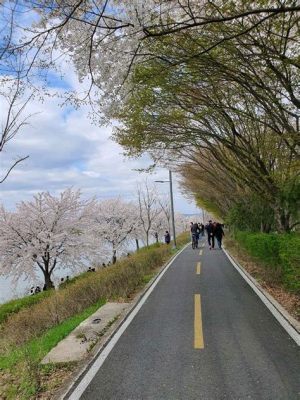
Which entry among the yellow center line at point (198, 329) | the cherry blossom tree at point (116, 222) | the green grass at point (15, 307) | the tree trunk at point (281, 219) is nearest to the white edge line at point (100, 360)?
the yellow center line at point (198, 329)

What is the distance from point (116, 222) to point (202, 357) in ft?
152

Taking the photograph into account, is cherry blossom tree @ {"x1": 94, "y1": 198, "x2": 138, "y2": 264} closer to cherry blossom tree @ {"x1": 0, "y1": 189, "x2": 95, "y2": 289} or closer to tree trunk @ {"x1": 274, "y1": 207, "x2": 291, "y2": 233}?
cherry blossom tree @ {"x1": 0, "y1": 189, "x2": 95, "y2": 289}

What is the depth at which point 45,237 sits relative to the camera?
1031 inches

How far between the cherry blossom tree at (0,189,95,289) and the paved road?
17656mm

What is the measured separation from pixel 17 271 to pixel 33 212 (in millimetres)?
4222

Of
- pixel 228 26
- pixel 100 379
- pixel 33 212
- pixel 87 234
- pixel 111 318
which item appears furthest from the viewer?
pixel 87 234

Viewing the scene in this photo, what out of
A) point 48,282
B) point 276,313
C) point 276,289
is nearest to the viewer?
point 276,313

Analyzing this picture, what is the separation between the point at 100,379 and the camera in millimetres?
5117

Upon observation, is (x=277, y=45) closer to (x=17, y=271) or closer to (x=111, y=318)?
(x=111, y=318)

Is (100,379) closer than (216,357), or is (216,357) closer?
(100,379)

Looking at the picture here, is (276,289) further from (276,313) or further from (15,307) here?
(15,307)

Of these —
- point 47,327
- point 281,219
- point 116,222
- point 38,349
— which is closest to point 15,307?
point 47,327

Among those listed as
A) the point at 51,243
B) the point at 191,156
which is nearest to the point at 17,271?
the point at 51,243

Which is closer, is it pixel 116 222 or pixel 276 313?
pixel 276 313
